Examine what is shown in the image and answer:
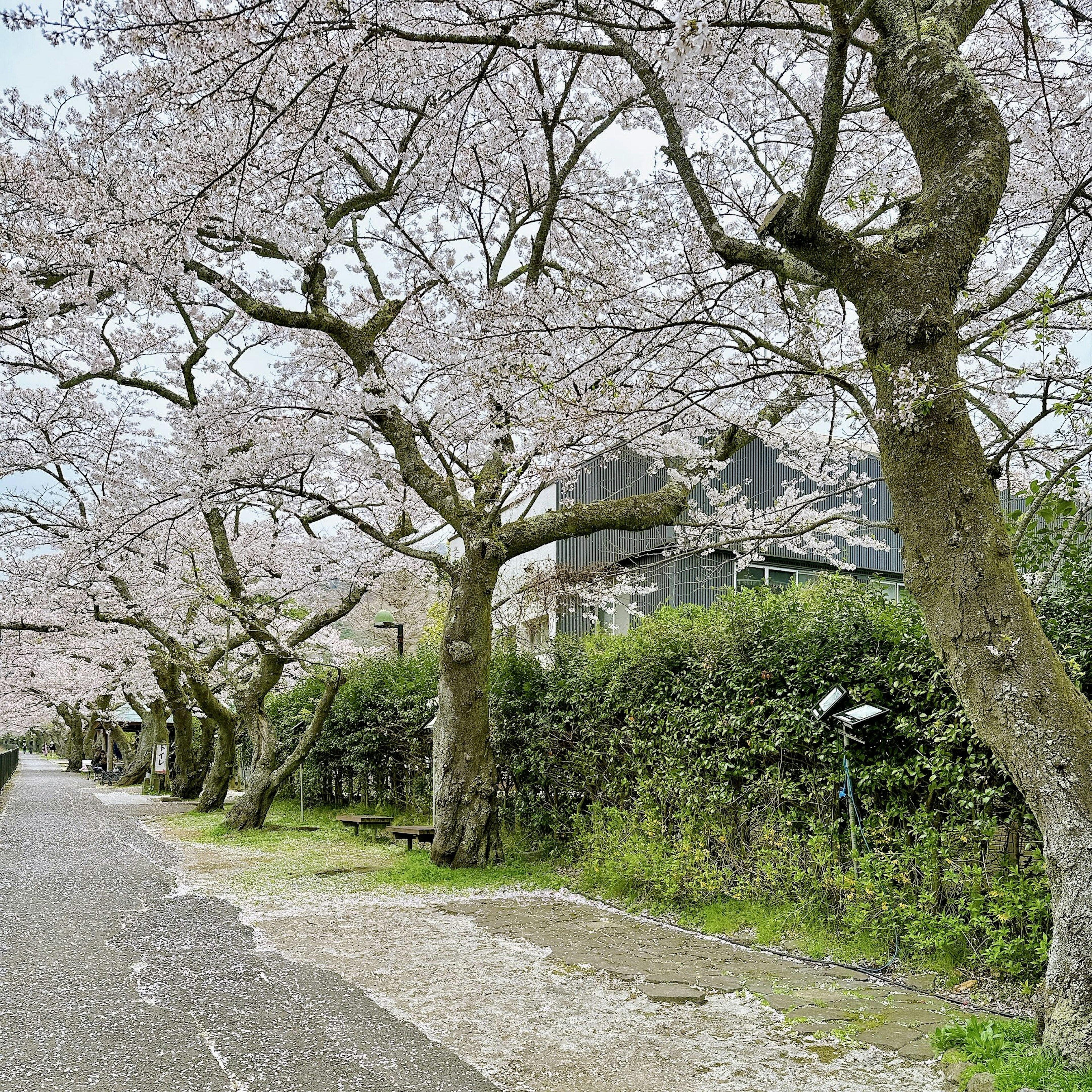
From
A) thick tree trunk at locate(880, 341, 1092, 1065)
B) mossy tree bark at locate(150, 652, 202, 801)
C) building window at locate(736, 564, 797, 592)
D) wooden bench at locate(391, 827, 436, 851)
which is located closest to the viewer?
thick tree trunk at locate(880, 341, 1092, 1065)

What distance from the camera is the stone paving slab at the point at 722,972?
4320mm

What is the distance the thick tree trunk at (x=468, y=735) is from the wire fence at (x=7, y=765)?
25627mm

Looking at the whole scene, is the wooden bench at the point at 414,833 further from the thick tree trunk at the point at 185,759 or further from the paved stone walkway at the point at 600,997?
the thick tree trunk at the point at 185,759

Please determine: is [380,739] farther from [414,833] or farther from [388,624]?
[414,833]

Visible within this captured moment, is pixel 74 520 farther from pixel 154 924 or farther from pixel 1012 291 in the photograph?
pixel 1012 291

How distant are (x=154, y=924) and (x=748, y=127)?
926cm

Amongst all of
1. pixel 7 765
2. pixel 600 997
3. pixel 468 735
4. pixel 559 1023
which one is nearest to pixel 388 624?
pixel 468 735

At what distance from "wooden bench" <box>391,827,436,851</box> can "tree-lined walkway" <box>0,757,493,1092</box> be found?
8.90ft

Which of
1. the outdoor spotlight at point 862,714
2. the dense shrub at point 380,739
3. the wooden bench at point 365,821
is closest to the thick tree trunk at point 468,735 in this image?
the dense shrub at point 380,739

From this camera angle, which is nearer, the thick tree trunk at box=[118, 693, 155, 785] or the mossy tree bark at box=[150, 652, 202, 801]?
the mossy tree bark at box=[150, 652, 202, 801]

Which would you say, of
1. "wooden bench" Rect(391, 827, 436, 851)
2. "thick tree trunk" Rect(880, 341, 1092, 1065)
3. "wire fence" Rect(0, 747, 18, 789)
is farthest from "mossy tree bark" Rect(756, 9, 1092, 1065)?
"wire fence" Rect(0, 747, 18, 789)

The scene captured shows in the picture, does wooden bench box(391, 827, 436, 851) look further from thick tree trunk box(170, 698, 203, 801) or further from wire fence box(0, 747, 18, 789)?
wire fence box(0, 747, 18, 789)

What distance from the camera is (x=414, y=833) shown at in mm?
10188

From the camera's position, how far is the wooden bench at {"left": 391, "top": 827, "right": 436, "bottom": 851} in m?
10.2
